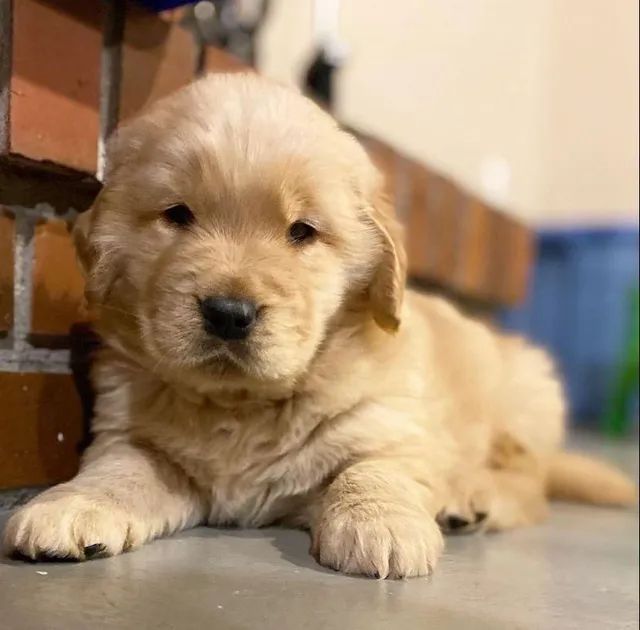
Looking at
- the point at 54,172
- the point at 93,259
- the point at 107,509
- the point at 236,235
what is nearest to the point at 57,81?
the point at 54,172

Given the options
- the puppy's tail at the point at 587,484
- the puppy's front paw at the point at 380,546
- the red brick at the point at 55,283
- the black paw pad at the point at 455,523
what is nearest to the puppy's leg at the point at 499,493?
the black paw pad at the point at 455,523

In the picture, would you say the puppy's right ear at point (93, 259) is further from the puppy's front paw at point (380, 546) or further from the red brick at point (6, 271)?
the puppy's front paw at point (380, 546)

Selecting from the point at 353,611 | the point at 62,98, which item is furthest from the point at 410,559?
the point at 62,98

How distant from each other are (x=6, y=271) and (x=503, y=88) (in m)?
2.83

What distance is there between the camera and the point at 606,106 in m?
4.08

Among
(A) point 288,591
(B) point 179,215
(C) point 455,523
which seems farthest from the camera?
(C) point 455,523

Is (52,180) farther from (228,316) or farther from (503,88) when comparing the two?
(503,88)

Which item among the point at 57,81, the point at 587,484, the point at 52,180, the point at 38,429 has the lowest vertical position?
the point at 587,484

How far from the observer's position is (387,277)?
137cm

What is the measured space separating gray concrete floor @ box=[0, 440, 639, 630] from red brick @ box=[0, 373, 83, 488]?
12.2 inches

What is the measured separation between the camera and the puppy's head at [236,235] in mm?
1152

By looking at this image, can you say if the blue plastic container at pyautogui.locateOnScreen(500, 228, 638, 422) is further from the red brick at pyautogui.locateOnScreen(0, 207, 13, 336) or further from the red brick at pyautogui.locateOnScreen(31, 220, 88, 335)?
the red brick at pyautogui.locateOnScreen(0, 207, 13, 336)

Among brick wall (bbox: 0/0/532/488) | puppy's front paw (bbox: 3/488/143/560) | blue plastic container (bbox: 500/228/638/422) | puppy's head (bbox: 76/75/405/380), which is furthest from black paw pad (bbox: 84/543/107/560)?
blue plastic container (bbox: 500/228/638/422)

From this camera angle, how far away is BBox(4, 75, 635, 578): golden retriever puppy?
1.14 m
